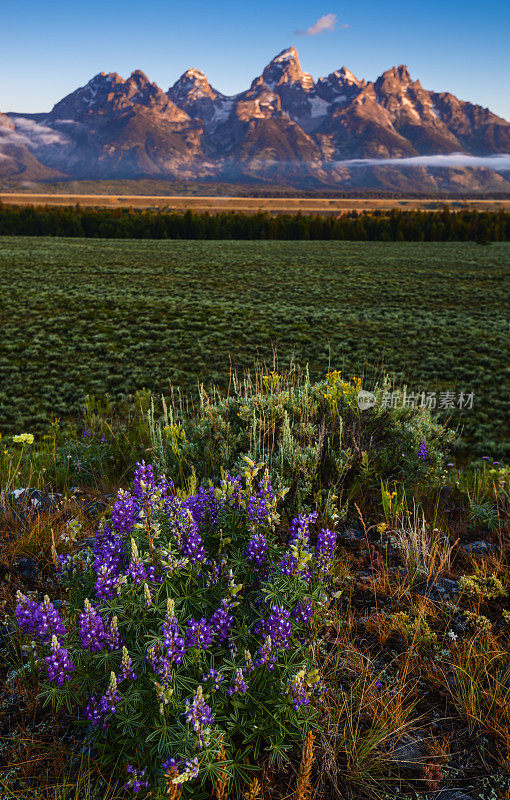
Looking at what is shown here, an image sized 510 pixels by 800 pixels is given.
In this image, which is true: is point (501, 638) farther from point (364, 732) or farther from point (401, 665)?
point (364, 732)

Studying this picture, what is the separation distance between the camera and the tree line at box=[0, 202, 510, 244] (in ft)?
217

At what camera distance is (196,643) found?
1.56 metres

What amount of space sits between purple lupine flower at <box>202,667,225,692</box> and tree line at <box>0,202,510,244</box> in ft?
235

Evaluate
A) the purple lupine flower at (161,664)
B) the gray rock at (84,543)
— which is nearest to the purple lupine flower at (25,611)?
the purple lupine flower at (161,664)

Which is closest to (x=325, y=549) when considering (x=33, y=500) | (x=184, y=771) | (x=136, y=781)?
(x=184, y=771)

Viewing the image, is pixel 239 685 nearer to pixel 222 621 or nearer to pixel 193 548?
pixel 222 621

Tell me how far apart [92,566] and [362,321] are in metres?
17.8

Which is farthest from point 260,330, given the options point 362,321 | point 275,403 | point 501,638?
point 501,638

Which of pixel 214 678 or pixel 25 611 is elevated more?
pixel 25 611

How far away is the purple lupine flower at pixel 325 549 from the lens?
1.97 meters

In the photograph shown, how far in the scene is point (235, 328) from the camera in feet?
55.6

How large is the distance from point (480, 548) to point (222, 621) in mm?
2219

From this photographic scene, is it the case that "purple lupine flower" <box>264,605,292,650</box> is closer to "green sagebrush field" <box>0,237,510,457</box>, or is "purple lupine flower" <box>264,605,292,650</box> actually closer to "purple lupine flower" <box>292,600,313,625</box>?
"purple lupine flower" <box>292,600,313,625</box>

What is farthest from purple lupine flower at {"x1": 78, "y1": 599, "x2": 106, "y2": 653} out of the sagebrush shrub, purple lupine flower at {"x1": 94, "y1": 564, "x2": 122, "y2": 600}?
purple lupine flower at {"x1": 94, "y1": 564, "x2": 122, "y2": 600}
